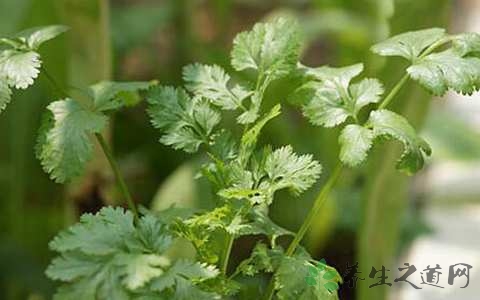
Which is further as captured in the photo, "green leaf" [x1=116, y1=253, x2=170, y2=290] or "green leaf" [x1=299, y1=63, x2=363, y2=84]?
"green leaf" [x1=299, y1=63, x2=363, y2=84]

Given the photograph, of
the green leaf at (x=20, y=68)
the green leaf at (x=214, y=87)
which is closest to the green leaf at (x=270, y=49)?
the green leaf at (x=214, y=87)

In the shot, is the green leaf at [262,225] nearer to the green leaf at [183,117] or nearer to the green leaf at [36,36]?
the green leaf at [183,117]

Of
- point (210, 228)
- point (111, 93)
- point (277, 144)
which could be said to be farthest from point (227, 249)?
point (277, 144)

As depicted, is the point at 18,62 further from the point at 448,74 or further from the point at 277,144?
the point at 277,144

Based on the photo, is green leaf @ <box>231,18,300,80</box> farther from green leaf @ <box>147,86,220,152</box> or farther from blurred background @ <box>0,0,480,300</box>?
blurred background @ <box>0,0,480,300</box>

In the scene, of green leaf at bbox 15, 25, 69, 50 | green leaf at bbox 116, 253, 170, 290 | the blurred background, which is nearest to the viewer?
green leaf at bbox 116, 253, 170, 290

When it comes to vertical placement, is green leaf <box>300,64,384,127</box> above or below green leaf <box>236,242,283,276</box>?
above

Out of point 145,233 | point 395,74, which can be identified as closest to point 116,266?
point 145,233

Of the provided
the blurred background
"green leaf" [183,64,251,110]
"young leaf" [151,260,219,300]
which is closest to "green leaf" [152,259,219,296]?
"young leaf" [151,260,219,300]
